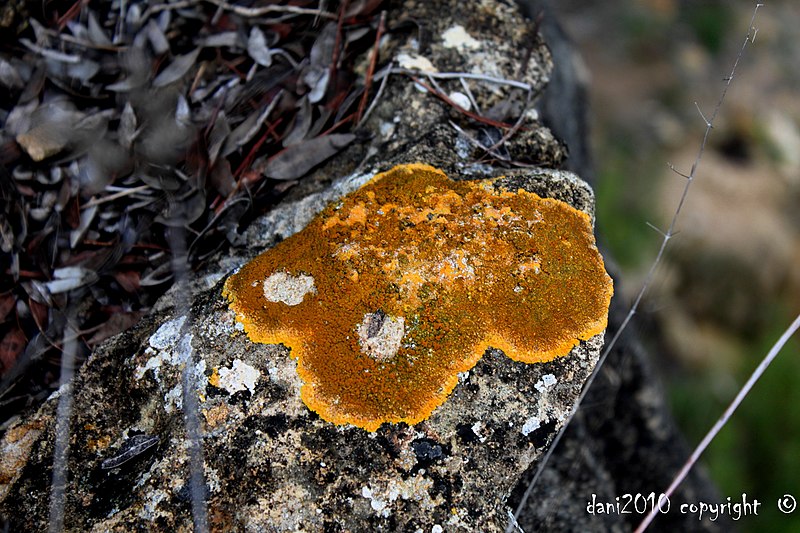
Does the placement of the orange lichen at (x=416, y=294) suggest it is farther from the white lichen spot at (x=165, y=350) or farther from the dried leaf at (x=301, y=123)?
the dried leaf at (x=301, y=123)

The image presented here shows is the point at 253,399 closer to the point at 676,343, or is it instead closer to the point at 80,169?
the point at 80,169

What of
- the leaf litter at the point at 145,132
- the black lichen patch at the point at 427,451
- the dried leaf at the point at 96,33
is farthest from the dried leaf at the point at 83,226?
the black lichen patch at the point at 427,451

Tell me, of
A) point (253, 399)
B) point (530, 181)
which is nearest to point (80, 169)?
point (253, 399)

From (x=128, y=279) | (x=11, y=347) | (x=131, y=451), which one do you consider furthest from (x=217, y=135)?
(x=131, y=451)

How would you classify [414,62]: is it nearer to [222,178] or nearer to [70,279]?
[222,178]

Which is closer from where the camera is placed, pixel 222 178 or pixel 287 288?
pixel 287 288

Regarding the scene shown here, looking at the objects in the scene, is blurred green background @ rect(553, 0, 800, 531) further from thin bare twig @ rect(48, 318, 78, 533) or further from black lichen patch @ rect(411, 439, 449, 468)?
thin bare twig @ rect(48, 318, 78, 533)

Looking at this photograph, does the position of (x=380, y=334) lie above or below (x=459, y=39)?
below
